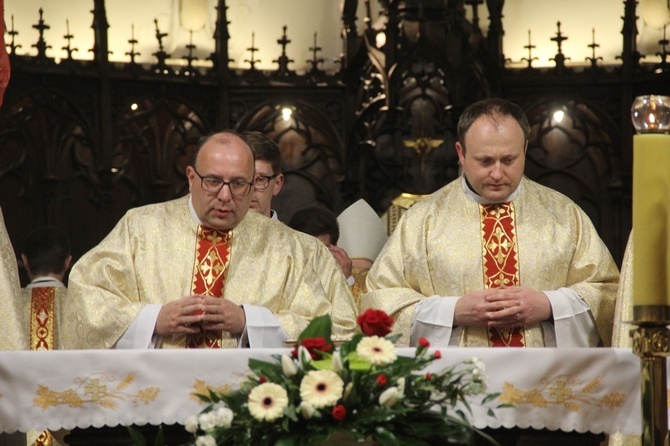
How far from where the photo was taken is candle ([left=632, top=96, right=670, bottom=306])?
3.38 metres

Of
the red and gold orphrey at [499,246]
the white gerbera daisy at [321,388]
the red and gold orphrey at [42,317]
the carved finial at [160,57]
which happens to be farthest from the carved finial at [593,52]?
the white gerbera daisy at [321,388]

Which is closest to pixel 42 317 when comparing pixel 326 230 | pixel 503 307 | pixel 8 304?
pixel 326 230

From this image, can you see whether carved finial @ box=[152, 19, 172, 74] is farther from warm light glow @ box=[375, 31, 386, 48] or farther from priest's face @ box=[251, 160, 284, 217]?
priest's face @ box=[251, 160, 284, 217]

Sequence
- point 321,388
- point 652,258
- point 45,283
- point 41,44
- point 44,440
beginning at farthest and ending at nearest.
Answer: point 41,44, point 45,283, point 44,440, point 652,258, point 321,388

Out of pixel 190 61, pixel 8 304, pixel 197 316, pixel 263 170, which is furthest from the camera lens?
pixel 190 61

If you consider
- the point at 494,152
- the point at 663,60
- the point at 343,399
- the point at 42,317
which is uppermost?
the point at 663,60

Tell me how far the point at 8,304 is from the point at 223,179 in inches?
35.1

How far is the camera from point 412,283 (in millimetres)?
5254

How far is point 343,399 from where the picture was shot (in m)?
3.22

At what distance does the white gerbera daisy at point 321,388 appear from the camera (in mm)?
3139

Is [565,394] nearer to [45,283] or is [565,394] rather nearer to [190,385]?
[190,385]

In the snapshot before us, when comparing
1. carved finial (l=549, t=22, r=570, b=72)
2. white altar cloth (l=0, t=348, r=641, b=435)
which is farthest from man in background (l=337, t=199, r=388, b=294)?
white altar cloth (l=0, t=348, r=641, b=435)

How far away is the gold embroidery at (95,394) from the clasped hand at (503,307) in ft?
3.97

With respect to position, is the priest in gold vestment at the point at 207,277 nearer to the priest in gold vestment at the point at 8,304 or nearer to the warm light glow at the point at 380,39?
the priest in gold vestment at the point at 8,304
